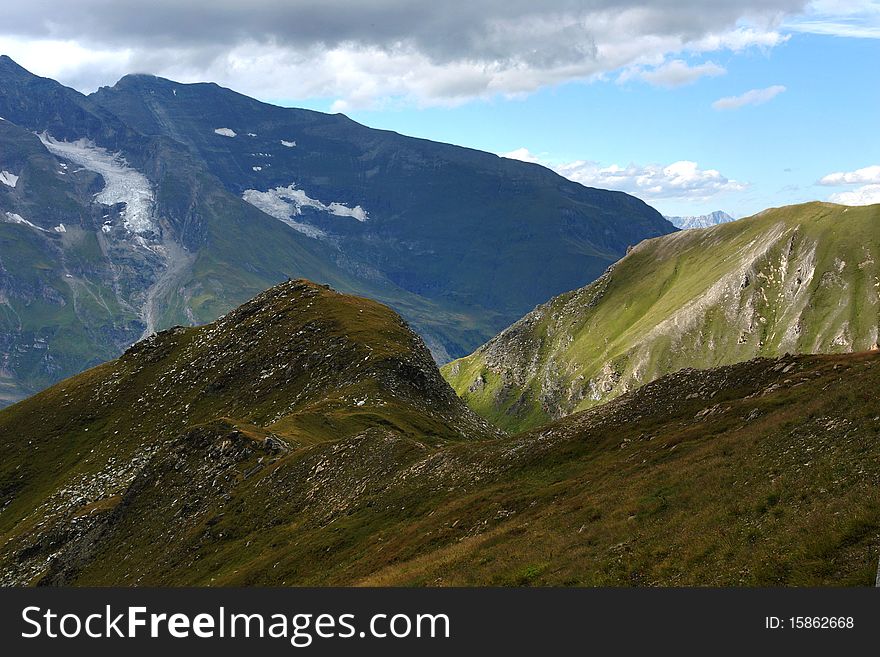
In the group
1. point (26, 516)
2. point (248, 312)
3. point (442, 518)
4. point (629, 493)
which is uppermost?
point (248, 312)

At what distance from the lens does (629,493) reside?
37.7 metres

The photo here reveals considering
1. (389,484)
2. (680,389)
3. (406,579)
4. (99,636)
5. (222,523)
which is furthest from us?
(222,523)

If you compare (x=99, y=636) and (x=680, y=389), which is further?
(x=680, y=389)

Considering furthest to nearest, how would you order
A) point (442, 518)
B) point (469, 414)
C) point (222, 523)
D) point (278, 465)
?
point (469, 414) < point (278, 465) < point (222, 523) < point (442, 518)

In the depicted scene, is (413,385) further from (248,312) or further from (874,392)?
(874,392)

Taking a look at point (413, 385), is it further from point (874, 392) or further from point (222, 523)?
point (874, 392)

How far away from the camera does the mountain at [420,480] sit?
2797cm

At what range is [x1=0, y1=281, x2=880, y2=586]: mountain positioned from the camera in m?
28.0

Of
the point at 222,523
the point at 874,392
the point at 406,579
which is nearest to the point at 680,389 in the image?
the point at 874,392

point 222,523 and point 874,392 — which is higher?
point 874,392

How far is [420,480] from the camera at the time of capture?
2378 inches

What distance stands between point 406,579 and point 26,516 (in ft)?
330

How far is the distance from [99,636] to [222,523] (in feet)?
154

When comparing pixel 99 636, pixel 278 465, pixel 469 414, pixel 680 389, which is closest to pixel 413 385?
pixel 469 414
